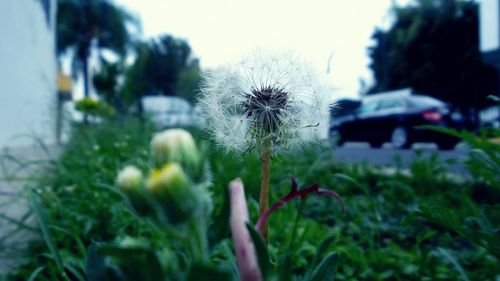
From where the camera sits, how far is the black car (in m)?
10.2

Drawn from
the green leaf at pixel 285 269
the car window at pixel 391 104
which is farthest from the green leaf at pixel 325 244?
the car window at pixel 391 104

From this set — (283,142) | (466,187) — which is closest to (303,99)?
(283,142)

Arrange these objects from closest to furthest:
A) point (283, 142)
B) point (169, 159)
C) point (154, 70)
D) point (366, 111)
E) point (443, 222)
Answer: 1. point (169, 159)
2. point (283, 142)
3. point (443, 222)
4. point (366, 111)
5. point (154, 70)

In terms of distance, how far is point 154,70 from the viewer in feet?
135

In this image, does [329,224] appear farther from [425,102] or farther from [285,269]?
[425,102]

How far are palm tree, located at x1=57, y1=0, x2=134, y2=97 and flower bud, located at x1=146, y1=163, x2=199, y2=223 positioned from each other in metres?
36.3

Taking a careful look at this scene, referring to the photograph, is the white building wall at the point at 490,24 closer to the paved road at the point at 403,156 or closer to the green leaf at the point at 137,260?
the paved road at the point at 403,156

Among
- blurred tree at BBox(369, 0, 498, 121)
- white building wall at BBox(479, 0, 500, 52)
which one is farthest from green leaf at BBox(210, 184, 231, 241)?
blurred tree at BBox(369, 0, 498, 121)

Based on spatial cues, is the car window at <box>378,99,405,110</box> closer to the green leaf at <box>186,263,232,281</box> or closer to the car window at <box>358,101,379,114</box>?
the car window at <box>358,101,379,114</box>

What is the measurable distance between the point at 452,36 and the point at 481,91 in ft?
14.2

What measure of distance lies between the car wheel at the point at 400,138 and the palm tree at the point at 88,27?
92.9ft

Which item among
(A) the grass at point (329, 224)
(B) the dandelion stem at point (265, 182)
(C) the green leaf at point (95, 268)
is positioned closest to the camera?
(C) the green leaf at point (95, 268)

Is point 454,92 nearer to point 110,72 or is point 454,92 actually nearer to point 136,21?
point 110,72

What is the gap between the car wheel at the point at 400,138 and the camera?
10.9m
